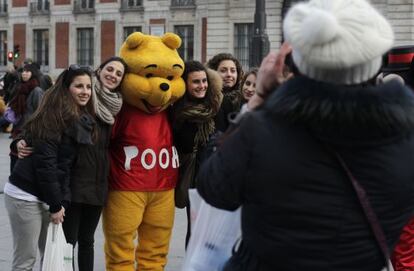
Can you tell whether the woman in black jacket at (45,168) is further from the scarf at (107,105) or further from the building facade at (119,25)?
the building facade at (119,25)

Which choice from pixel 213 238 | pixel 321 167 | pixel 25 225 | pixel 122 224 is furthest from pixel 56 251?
pixel 321 167

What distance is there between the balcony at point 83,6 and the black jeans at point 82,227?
35023mm

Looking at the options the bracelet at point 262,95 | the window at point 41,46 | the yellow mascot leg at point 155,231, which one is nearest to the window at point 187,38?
the window at point 41,46

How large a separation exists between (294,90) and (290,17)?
0.73ft

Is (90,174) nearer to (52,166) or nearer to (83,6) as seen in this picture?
(52,166)

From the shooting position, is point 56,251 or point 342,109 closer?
point 342,109

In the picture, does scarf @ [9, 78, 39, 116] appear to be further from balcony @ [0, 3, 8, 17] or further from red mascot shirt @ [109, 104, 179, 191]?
balcony @ [0, 3, 8, 17]

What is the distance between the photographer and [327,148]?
200 cm

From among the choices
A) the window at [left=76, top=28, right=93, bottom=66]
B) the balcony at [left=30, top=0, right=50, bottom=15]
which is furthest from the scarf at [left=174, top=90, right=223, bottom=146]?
the balcony at [left=30, top=0, right=50, bottom=15]

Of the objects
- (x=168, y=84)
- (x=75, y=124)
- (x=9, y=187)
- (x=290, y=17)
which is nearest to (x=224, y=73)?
(x=168, y=84)

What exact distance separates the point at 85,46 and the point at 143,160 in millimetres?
35403

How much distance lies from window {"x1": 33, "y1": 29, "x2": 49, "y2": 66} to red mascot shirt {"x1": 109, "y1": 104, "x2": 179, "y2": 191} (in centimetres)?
3623

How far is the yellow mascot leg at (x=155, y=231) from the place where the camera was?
4.66 metres

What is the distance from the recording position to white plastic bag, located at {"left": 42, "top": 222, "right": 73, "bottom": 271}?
425 cm
